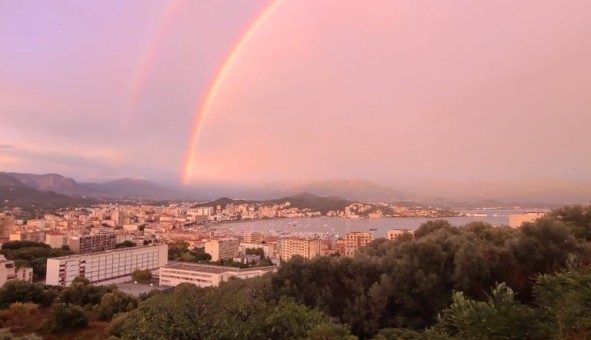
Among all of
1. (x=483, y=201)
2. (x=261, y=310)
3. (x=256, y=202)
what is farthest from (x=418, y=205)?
(x=261, y=310)

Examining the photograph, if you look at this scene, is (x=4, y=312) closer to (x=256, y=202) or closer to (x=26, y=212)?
(x=26, y=212)

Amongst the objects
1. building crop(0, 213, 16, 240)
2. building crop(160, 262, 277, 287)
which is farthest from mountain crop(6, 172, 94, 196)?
building crop(160, 262, 277, 287)

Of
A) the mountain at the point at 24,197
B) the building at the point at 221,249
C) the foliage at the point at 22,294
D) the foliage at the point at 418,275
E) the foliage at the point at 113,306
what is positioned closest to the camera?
the foliage at the point at 418,275

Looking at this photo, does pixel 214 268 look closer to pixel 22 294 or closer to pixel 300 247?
pixel 22 294

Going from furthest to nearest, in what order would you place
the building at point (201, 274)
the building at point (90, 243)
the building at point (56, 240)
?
the building at point (56, 240) < the building at point (90, 243) < the building at point (201, 274)

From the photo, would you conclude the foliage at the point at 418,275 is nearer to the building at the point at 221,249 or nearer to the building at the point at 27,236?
the building at the point at 221,249


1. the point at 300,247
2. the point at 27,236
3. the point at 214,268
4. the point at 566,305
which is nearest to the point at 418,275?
the point at 566,305

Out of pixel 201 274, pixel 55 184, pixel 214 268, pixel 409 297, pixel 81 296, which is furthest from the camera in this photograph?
pixel 55 184

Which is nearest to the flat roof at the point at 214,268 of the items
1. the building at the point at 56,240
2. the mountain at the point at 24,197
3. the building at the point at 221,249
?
the building at the point at 221,249
